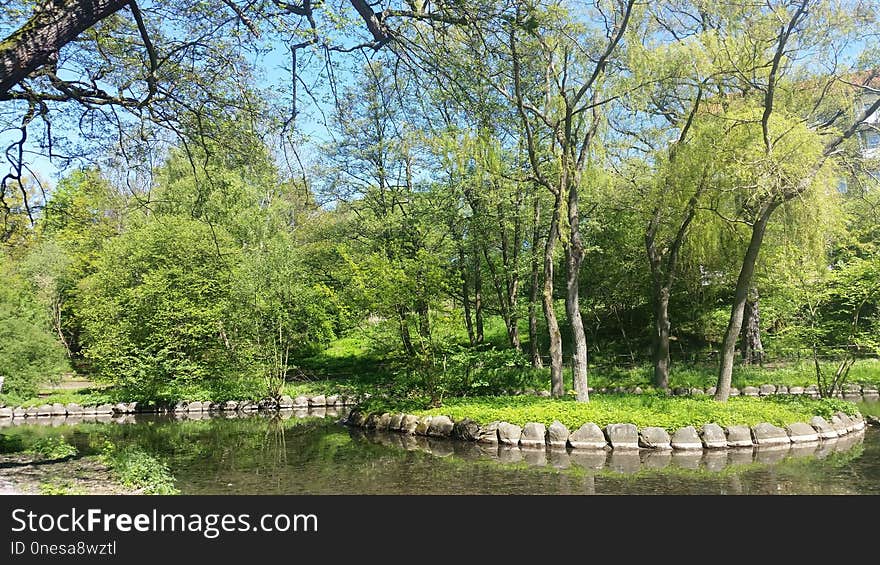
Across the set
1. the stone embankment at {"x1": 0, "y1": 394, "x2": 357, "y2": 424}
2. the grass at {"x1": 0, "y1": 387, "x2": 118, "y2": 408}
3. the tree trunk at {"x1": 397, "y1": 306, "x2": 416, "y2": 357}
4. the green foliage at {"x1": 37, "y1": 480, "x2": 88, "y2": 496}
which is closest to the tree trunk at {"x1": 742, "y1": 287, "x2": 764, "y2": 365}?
the tree trunk at {"x1": 397, "y1": 306, "x2": 416, "y2": 357}

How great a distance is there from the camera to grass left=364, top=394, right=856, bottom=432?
11695 mm

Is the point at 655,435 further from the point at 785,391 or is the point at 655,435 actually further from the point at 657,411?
the point at 785,391

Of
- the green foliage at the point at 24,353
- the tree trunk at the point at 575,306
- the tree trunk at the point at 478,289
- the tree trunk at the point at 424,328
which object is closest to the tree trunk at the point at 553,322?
the tree trunk at the point at 575,306

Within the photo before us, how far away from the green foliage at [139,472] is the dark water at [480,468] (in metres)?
0.41

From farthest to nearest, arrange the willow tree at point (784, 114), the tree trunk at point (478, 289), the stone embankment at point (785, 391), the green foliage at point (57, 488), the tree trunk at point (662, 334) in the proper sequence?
the tree trunk at point (478, 289) → the stone embankment at point (785, 391) → the tree trunk at point (662, 334) → the willow tree at point (784, 114) → the green foliage at point (57, 488)

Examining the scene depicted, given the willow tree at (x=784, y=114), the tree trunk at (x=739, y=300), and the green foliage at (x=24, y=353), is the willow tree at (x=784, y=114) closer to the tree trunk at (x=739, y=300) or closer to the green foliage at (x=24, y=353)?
the tree trunk at (x=739, y=300)

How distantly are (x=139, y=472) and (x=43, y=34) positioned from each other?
6629mm

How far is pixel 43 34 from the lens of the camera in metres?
4.53

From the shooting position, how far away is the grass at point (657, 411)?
11.7 m

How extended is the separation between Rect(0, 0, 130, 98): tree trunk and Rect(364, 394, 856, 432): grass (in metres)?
10.2

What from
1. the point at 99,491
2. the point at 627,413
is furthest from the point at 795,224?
the point at 99,491

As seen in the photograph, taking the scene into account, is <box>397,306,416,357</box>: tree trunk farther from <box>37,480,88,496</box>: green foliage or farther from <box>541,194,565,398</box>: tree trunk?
<box>37,480,88,496</box>: green foliage

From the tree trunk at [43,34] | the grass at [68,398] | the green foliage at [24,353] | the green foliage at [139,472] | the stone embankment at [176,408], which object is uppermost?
the tree trunk at [43,34]
